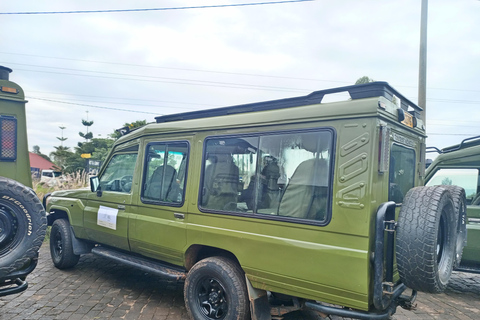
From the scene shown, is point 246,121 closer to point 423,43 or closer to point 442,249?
point 442,249

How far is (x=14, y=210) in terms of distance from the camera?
3346 millimetres

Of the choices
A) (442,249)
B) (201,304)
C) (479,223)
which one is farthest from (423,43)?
(201,304)

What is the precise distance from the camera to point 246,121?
367cm

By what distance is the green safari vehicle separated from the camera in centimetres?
278

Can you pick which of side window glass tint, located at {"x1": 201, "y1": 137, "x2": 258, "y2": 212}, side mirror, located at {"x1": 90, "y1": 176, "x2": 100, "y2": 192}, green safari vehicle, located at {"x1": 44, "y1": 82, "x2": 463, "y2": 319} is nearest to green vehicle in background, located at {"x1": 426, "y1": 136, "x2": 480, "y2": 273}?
green safari vehicle, located at {"x1": 44, "y1": 82, "x2": 463, "y2": 319}

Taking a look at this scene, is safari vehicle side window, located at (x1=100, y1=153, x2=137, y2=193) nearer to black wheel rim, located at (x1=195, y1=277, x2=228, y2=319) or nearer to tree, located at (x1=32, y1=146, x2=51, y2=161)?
black wheel rim, located at (x1=195, y1=277, x2=228, y2=319)

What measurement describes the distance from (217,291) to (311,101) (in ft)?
7.28

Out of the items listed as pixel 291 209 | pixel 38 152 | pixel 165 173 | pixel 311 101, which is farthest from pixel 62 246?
pixel 38 152

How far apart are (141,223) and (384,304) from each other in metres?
3.00

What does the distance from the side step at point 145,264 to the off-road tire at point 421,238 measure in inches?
95.6

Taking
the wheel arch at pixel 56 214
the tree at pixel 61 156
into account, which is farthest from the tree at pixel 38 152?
the wheel arch at pixel 56 214

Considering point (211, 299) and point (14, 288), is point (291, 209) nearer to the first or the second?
point (211, 299)

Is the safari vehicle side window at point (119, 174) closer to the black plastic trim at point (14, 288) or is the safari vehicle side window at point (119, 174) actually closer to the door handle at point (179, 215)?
the door handle at point (179, 215)

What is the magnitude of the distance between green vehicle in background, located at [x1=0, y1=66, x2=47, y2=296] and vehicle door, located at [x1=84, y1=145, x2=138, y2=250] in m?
1.34
